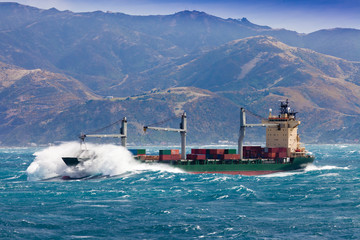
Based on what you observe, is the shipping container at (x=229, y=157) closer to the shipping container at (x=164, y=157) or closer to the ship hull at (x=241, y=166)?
the ship hull at (x=241, y=166)

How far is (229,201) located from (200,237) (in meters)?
20.3

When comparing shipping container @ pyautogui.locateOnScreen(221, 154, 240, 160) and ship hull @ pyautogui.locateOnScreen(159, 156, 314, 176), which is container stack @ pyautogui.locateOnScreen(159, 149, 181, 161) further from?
shipping container @ pyautogui.locateOnScreen(221, 154, 240, 160)

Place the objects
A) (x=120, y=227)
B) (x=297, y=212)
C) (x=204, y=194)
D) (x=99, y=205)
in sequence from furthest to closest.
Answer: (x=204, y=194) < (x=99, y=205) < (x=297, y=212) < (x=120, y=227)

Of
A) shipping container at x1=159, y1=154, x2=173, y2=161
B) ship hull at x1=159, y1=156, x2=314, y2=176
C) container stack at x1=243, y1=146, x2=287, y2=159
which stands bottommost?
ship hull at x1=159, y1=156, x2=314, y2=176

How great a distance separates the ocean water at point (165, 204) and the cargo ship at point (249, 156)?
17.9ft

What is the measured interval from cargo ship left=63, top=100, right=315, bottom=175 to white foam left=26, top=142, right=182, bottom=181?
58.3 inches

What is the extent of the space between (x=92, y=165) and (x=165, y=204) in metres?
38.4

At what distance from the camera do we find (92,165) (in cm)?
11069

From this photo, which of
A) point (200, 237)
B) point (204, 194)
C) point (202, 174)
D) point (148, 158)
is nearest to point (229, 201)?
point (204, 194)

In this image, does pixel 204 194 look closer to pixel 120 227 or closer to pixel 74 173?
pixel 120 227

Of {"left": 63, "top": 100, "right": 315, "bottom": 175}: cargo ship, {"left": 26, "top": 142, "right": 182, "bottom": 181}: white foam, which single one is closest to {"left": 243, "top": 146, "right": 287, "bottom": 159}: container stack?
{"left": 63, "top": 100, "right": 315, "bottom": 175}: cargo ship

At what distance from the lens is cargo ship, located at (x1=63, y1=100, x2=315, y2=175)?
118 m

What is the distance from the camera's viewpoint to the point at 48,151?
118 m

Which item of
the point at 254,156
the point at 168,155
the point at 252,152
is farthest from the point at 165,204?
the point at 252,152
